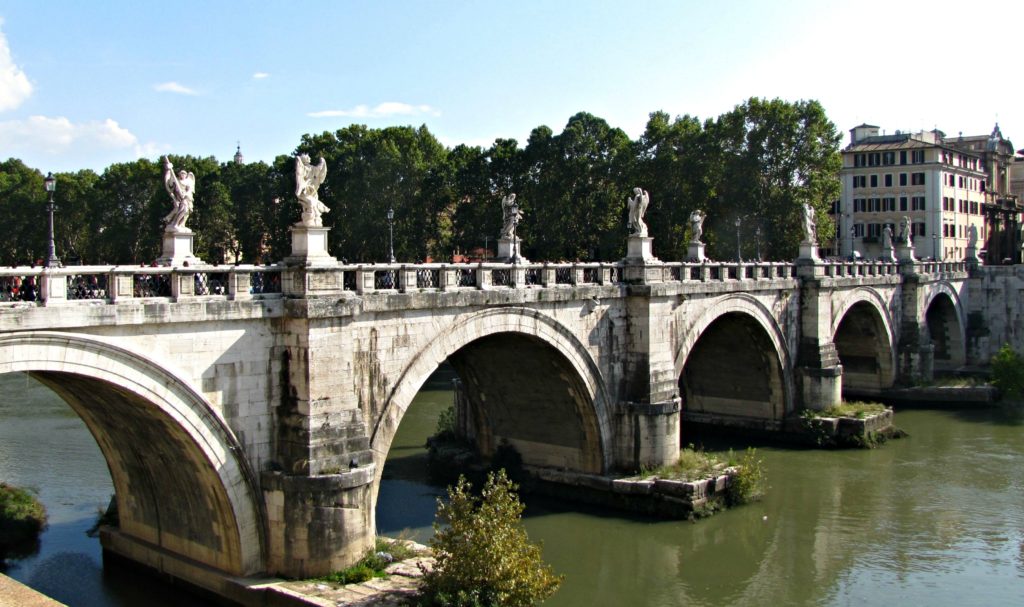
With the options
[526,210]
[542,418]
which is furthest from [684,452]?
[526,210]

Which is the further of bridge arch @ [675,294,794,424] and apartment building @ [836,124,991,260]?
apartment building @ [836,124,991,260]

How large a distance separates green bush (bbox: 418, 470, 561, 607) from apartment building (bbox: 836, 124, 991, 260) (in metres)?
54.6

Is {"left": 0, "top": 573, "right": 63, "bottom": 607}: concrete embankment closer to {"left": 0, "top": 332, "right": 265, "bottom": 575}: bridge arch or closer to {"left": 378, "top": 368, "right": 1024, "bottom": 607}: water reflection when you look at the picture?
{"left": 0, "top": 332, "right": 265, "bottom": 575}: bridge arch

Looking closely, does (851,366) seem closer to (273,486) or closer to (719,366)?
(719,366)

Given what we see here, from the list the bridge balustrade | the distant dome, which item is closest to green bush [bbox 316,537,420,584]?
Answer: the bridge balustrade

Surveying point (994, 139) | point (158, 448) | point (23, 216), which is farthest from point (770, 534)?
point (994, 139)

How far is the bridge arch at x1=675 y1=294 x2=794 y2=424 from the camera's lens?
99.3 ft

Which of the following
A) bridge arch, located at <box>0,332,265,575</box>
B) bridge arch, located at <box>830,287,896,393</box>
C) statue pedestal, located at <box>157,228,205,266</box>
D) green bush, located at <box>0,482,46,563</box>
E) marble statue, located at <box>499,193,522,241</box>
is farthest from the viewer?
bridge arch, located at <box>830,287,896,393</box>

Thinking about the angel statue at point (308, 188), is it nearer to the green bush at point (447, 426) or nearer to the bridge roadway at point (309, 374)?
the bridge roadway at point (309, 374)

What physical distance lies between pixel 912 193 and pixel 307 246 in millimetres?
57855

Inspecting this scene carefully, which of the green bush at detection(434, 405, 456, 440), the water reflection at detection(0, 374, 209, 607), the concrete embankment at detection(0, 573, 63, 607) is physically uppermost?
the concrete embankment at detection(0, 573, 63, 607)

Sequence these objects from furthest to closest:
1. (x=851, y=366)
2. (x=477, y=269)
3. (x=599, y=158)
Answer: (x=599, y=158) → (x=851, y=366) → (x=477, y=269)

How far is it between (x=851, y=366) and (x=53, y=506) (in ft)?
102

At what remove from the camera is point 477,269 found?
63.7ft
